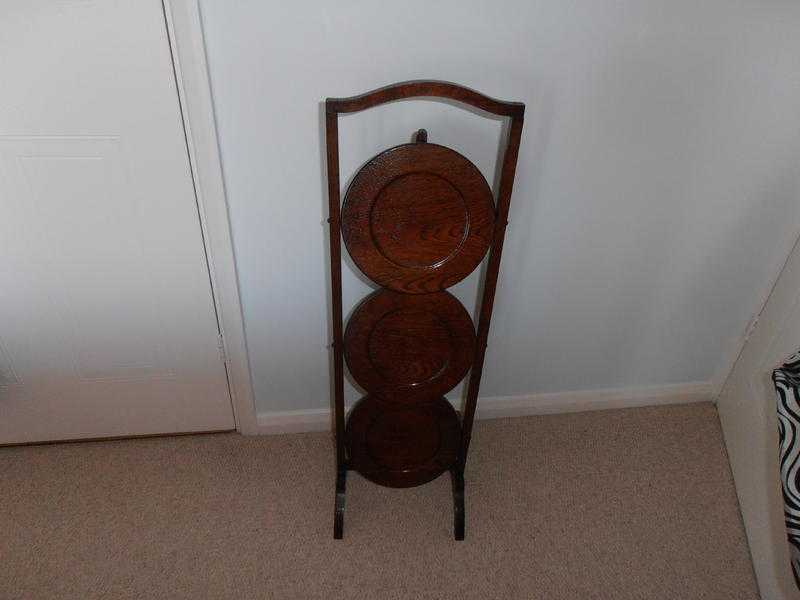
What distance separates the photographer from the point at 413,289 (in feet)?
3.97

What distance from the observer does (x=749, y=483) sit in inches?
62.2

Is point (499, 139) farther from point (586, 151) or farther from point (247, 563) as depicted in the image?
point (247, 563)

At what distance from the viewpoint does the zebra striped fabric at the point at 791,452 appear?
1.07 meters

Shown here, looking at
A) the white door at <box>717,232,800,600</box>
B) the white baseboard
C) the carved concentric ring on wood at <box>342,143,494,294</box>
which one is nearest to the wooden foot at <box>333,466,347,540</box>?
the white baseboard

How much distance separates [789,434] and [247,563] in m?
1.22

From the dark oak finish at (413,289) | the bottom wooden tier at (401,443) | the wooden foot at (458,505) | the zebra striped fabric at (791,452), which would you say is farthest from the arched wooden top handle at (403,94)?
the wooden foot at (458,505)

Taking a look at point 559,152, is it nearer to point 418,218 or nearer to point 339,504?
point 418,218

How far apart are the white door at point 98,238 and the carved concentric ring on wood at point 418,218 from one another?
0.43 metres

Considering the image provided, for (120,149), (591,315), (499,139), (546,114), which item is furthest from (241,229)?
(591,315)

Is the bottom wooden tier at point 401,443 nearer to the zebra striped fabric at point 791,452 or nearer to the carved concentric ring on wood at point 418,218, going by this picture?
the carved concentric ring on wood at point 418,218

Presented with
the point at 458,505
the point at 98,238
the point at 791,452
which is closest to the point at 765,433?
the point at 791,452

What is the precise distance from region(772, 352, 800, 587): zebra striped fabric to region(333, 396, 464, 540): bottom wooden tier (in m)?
0.69

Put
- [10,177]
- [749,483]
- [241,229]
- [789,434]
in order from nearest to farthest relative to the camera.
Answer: [789,434] → [10,177] → [241,229] → [749,483]

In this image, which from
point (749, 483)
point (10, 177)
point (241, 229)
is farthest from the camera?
point (749, 483)
